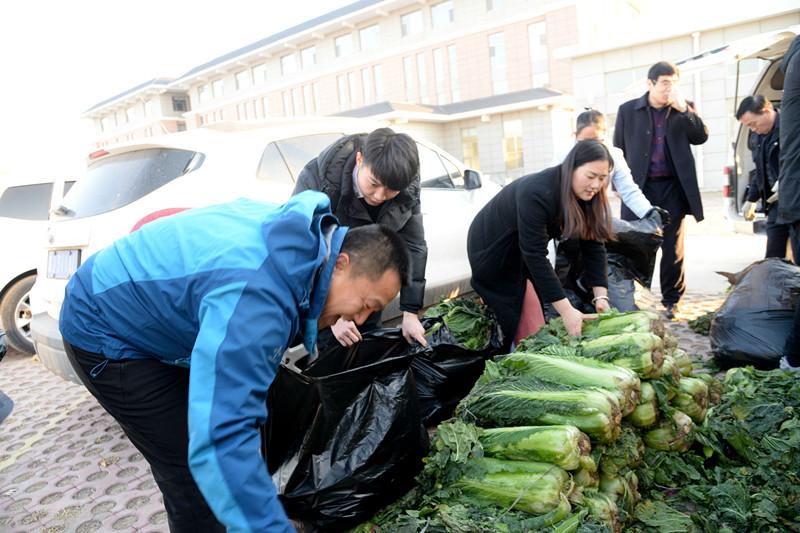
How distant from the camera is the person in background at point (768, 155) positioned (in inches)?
197

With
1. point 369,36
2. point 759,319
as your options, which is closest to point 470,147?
point 369,36

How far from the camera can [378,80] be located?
3850 centimetres

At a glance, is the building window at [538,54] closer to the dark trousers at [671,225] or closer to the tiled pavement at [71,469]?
the dark trousers at [671,225]

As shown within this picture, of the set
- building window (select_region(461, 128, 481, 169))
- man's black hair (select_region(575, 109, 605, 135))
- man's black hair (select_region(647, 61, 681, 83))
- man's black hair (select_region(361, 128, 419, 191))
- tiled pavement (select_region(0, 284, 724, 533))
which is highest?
building window (select_region(461, 128, 481, 169))

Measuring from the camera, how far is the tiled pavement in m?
2.86

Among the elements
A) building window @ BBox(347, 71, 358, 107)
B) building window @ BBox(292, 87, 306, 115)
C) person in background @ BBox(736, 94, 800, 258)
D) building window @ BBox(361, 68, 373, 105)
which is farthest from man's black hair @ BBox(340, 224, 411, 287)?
building window @ BBox(292, 87, 306, 115)

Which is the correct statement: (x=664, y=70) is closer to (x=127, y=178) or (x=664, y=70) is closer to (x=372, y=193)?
(x=372, y=193)

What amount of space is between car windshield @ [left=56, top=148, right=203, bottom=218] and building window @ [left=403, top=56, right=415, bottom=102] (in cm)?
3499

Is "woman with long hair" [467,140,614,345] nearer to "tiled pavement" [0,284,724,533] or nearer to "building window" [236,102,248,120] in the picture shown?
"tiled pavement" [0,284,724,533]

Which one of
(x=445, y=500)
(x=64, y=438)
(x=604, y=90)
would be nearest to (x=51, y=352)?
(x=64, y=438)

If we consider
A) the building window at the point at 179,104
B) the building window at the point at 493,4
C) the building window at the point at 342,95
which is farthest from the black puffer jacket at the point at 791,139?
the building window at the point at 179,104

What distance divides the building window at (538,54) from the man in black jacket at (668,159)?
28165 millimetres

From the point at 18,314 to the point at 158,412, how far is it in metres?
5.47

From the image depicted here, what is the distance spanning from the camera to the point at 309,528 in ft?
7.14
